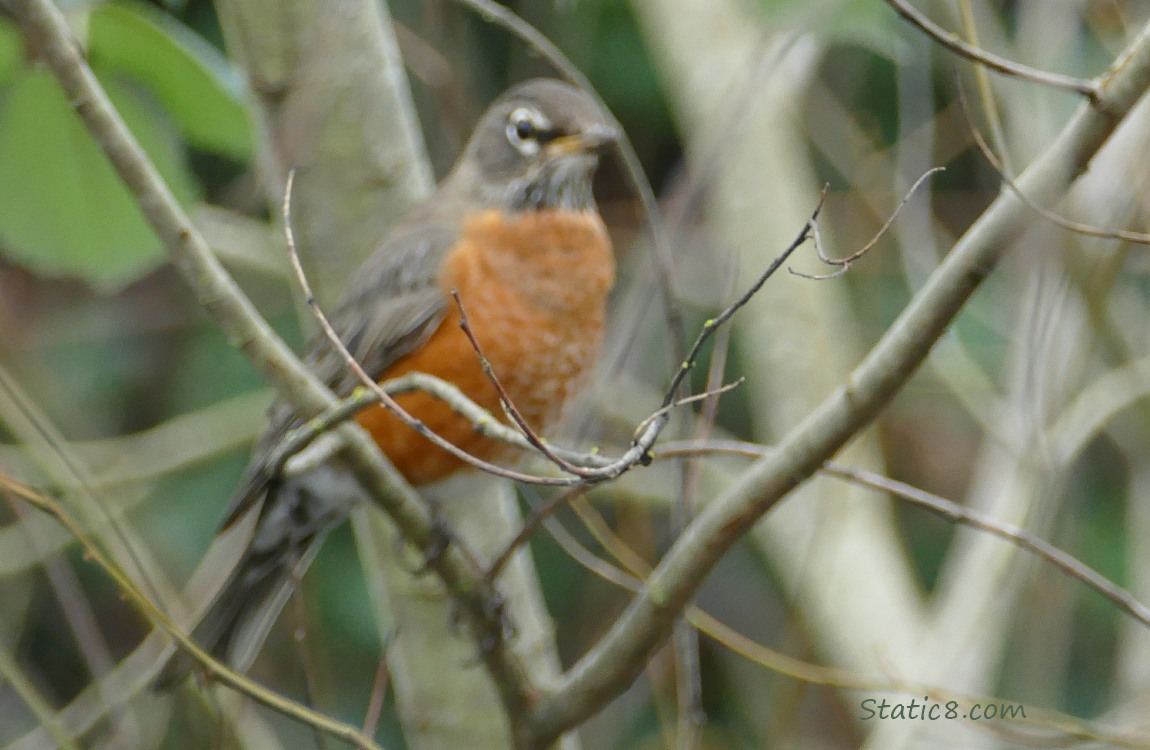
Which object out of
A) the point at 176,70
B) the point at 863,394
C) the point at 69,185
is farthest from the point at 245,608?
the point at 863,394

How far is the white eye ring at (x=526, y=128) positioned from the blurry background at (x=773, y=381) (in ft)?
1.46

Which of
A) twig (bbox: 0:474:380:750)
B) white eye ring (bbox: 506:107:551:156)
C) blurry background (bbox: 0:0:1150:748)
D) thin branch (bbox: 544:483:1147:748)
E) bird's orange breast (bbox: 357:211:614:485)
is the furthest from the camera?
blurry background (bbox: 0:0:1150:748)

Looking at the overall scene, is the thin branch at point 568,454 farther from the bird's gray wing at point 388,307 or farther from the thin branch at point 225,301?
the bird's gray wing at point 388,307

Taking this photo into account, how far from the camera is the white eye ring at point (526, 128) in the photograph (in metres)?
3.34

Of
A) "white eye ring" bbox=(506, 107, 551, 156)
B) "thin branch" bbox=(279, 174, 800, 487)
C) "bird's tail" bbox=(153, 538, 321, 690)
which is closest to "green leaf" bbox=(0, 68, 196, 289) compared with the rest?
"thin branch" bbox=(279, 174, 800, 487)

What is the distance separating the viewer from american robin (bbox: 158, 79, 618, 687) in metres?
3.07

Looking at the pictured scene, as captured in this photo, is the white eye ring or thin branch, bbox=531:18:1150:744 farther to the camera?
the white eye ring

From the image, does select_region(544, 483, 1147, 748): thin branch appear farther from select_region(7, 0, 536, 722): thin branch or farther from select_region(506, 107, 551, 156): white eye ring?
select_region(506, 107, 551, 156): white eye ring

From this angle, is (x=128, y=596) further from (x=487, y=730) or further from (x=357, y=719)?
(x=357, y=719)

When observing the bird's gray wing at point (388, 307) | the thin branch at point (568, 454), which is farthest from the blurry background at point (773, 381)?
the thin branch at point (568, 454)

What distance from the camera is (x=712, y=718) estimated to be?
541cm

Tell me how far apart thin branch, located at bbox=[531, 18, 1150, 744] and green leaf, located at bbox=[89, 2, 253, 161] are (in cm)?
103

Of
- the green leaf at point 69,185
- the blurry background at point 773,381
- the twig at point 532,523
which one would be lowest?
the blurry background at point 773,381

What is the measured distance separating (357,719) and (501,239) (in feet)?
7.52
